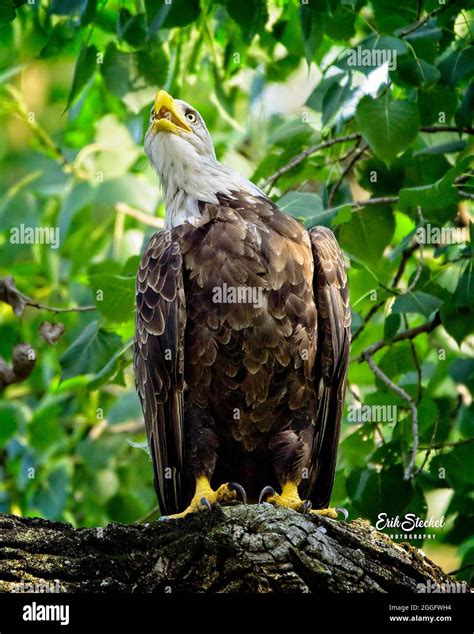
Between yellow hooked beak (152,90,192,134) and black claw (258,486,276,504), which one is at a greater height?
yellow hooked beak (152,90,192,134)

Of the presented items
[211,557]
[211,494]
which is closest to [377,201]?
[211,494]

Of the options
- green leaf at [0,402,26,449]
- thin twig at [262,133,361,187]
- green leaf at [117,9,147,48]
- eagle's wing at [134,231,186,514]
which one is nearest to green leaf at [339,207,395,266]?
thin twig at [262,133,361,187]

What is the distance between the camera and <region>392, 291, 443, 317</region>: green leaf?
625cm

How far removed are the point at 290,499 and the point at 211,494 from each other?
427 mm

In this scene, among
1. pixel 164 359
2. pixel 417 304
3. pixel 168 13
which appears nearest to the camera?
pixel 164 359

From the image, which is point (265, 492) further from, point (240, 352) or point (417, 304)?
point (417, 304)

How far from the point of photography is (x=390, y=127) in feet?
20.1

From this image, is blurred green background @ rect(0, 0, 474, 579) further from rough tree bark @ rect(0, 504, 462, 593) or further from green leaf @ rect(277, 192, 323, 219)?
rough tree bark @ rect(0, 504, 462, 593)

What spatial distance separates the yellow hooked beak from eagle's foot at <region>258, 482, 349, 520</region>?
2.30 m

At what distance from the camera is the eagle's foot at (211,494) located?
5645mm

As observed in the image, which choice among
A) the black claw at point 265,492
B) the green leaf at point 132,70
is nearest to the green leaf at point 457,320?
the black claw at point 265,492

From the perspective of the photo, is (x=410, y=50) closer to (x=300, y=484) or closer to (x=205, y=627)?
(x=300, y=484)

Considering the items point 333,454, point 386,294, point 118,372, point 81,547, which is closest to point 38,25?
point 118,372

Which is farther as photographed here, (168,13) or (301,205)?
(301,205)
